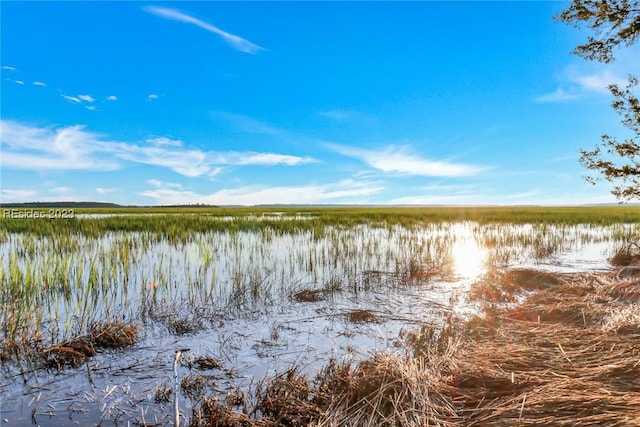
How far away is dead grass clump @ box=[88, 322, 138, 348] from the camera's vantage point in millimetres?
4777

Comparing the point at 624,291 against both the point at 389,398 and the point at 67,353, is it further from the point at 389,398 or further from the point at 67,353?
the point at 67,353

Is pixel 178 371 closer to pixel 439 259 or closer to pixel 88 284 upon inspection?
pixel 88 284

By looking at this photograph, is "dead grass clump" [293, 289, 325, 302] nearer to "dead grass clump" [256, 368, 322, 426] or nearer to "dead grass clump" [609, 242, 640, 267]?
"dead grass clump" [256, 368, 322, 426]

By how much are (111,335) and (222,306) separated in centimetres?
201

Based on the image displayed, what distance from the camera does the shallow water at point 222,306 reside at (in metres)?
3.75

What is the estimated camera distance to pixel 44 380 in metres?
3.93

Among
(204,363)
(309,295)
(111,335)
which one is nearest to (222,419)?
(204,363)

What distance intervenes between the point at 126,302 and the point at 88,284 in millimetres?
1234

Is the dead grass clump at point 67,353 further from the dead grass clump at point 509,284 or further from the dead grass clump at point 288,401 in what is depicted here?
the dead grass clump at point 509,284

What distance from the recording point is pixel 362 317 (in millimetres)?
6047

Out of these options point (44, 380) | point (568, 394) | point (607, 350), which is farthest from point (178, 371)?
point (607, 350)

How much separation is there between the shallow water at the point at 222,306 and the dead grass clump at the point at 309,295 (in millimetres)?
80

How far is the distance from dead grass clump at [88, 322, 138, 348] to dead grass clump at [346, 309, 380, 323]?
125 inches

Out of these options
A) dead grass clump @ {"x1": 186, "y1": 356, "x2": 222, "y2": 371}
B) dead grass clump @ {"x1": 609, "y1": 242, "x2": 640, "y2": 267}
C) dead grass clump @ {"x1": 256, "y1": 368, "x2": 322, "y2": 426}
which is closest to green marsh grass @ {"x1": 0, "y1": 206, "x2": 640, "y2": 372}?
dead grass clump @ {"x1": 186, "y1": 356, "x2": 222, "y2": 371}
